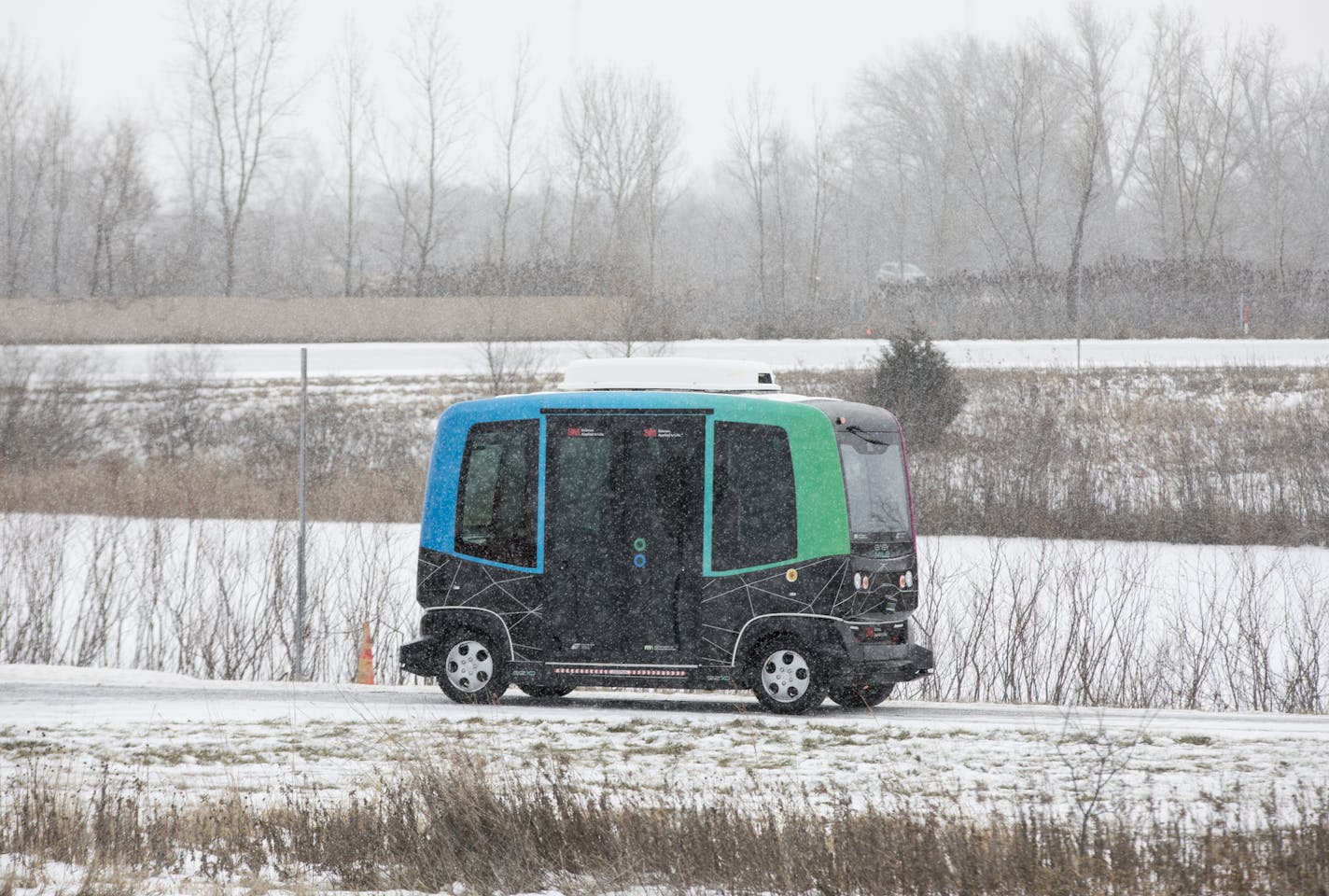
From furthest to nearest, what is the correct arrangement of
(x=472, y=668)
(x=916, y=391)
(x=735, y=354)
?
(x=735, y=354)
(x=916, y=391)
(x=472, y=668)

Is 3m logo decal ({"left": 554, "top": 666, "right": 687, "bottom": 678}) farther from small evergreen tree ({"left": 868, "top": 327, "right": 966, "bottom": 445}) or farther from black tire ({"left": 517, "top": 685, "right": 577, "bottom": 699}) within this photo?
small evergreen tree ({"left": 868, "top": 327, "right": 966, "bottom": 445})

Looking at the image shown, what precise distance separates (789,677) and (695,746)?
180 cm

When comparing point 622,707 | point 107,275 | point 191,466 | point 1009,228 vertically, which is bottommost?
point 622,707

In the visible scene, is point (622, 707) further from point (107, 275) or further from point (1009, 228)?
point (1009, 228)

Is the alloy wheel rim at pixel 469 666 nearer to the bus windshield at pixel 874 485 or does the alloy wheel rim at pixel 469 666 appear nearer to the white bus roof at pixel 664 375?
the white bus roof at pixel 664 375

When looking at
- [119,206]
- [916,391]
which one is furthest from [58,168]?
[916,391]

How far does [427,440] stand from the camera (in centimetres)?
3052

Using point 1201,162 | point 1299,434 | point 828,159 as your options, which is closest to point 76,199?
point 828,159

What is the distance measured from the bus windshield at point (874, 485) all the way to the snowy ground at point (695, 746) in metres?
1.51

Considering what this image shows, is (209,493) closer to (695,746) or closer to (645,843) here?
(695,746)

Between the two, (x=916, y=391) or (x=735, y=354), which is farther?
(x=735, y=354)

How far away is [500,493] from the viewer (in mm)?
11828

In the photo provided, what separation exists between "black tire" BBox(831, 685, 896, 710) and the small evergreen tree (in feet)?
52.0

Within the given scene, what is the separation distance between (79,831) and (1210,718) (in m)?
8.58
